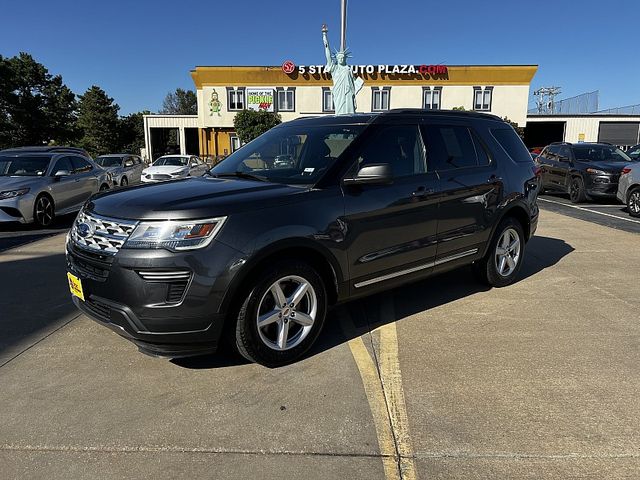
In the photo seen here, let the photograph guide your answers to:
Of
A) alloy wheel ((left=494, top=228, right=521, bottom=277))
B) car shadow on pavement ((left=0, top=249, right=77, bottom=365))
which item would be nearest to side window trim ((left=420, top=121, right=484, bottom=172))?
alloy wheel ((left=494, top=228, right=521, bottom=277))

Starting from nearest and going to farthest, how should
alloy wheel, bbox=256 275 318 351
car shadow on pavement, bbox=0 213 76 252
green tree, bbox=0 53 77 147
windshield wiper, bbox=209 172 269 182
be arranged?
alloy wheel, bbox=256 275 318 351 < windshield wiper, bbox=209 172 269 182 < car shadow on pavement, bbox=0 213 76 252 < green tree, bbox=0 53 77 147

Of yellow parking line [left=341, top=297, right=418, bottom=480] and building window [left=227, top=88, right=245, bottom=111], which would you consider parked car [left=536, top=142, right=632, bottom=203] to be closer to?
yellow parking line [left=341, top=297, right=418, bottom=480]

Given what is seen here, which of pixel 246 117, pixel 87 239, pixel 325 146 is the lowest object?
pixel 87 239

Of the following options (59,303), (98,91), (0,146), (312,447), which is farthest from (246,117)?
(312,447)

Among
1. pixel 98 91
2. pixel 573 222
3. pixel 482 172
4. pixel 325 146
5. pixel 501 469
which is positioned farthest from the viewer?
pixel 98 91

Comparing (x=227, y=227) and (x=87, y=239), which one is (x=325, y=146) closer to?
(x=227, y=227)

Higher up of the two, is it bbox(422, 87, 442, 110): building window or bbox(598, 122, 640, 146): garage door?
bbox(422, 87, 442, 110): building window

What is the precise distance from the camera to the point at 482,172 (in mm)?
5051

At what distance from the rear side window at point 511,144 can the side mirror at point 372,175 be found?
2.31 m

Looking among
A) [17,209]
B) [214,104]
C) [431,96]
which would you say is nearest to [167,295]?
[17,209]

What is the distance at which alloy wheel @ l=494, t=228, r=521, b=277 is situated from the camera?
18.1 feet

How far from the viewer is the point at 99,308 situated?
10.9ft

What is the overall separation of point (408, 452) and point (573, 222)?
9.35 m

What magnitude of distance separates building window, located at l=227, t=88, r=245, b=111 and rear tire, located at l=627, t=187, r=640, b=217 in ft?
121
